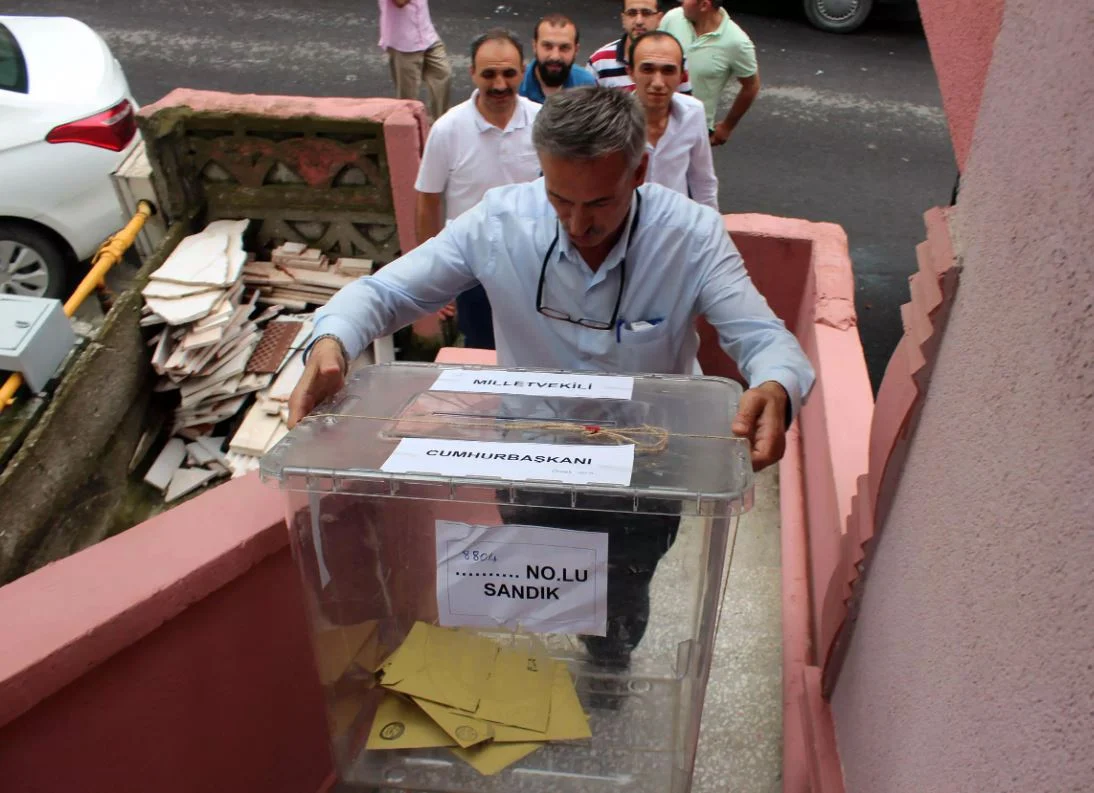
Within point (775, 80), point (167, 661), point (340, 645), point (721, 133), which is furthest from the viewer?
point (775, 80)

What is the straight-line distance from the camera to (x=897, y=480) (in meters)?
1.79

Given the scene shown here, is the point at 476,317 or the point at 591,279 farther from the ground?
the point at 591,279

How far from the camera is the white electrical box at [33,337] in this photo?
3811 mm

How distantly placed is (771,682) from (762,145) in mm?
5443

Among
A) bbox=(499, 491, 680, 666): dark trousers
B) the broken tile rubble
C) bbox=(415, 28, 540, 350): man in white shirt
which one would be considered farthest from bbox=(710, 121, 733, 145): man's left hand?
bbox=(499, 491, 680, 666): dark trousers

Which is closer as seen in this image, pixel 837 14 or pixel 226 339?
pixel 226 339

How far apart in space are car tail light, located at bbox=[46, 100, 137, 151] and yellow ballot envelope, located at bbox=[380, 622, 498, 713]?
4.32 meters

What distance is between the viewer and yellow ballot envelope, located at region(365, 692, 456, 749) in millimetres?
1533

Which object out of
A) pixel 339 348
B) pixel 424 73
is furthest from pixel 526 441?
pixel 424 73

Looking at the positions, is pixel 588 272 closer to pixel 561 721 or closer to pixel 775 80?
pixel 561 721

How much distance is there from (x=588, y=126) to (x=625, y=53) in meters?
2.96

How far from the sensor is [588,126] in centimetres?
176

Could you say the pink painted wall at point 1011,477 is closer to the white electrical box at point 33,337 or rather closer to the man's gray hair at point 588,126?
the man's gray hair at point 588,126

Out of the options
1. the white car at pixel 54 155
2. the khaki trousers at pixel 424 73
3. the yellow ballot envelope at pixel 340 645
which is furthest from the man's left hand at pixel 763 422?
the khaki trousers at pixel 424 73
